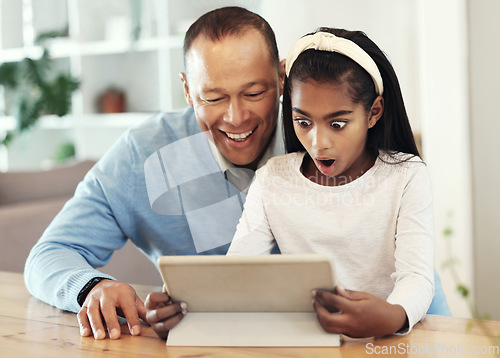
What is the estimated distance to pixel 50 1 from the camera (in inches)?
194

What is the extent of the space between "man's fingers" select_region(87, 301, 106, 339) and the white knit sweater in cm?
27

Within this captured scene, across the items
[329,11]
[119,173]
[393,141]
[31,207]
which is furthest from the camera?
[329,11]

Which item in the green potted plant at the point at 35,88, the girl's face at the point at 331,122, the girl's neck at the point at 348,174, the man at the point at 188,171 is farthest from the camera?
the green potted plant at the point at 35,88

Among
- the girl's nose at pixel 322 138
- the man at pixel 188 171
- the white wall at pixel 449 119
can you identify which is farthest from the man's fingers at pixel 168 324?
the white wall at pixel 449 119

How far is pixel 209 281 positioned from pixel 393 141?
52 centimetres

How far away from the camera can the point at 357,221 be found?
1056 millimetres

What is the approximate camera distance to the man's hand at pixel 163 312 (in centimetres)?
84

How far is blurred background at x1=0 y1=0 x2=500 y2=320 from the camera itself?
2533 mm

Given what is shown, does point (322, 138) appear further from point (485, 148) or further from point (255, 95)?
point (485, 148)

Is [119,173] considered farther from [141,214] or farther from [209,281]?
[209,281]

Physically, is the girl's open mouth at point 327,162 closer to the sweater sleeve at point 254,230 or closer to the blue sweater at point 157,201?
the sweater sleeve at point 254,230

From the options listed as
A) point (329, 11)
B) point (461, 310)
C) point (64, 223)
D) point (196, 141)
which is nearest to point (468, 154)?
point (461, 310)

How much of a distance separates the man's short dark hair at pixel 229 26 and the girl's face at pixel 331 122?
321 millimetres

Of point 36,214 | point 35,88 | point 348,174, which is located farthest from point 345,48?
point 35,88
